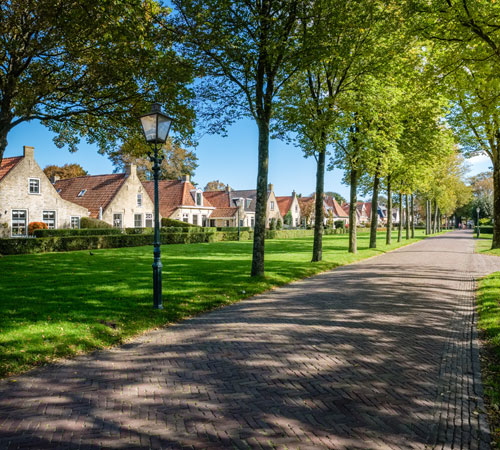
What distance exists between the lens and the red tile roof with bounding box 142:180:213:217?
47000mm

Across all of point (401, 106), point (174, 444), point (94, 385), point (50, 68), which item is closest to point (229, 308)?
point (94, 385)

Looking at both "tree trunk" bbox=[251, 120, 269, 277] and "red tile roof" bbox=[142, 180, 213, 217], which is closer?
"tree trunk" bbox=[251, 120, 269, 277]

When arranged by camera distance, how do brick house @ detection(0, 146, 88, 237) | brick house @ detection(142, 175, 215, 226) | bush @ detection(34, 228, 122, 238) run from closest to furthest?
bush @ detection(34, 228, 122, 238)
brick house @ detection(0, 146, 88, 237)
brick house @ detection(142, 175, 215, 226)

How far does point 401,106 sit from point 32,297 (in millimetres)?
19209

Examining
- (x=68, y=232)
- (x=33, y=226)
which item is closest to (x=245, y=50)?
(x=68, y=232)

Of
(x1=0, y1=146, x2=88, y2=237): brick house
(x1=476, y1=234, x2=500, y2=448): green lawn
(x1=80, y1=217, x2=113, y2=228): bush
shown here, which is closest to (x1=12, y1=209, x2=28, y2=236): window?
(x1=0, y1=146, x2=88, y2=237): brick house

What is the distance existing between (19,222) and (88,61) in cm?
2205

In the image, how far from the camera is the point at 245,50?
1080cm

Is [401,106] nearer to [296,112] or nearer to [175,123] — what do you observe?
[296,112]

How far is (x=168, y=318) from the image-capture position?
7.37 meters

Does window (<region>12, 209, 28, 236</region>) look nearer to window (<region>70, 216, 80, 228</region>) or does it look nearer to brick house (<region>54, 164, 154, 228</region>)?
window (<region>70, 216, 80, 228</region>)

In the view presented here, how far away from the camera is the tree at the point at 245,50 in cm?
1038

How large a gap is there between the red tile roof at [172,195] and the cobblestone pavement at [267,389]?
40.7 m

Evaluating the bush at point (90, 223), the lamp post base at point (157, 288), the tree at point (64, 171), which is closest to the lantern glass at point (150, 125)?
the lamp post base at point (157, 288)
